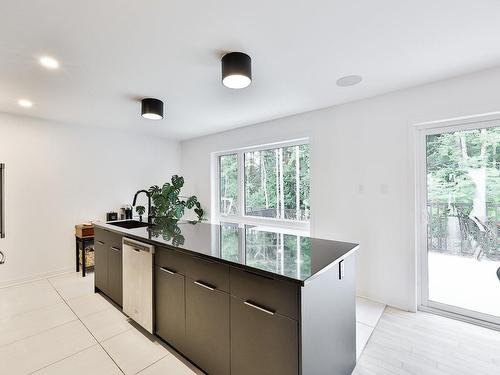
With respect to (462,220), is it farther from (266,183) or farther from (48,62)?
(48,62)

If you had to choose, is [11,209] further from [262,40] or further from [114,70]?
[262,40]

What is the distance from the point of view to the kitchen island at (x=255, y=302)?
1.24 metres

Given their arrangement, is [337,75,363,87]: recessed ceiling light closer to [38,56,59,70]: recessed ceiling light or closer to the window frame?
the window frame

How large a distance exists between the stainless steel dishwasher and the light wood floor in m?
1.68

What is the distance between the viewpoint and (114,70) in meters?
2.16

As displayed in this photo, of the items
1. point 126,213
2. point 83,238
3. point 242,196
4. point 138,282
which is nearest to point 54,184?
point 83,238

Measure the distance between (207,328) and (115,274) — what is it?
1470 mm

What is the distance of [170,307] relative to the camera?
6.31 ft

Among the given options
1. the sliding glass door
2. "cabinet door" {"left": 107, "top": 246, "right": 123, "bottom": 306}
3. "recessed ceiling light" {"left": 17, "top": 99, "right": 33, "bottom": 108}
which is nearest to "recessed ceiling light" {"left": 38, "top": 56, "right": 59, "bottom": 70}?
"recessed ceiling light" {"left": 17, "top": 99, "right": 33, "bottom": 108}

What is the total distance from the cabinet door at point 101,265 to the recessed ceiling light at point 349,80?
3023 millimetres

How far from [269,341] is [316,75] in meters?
2.19

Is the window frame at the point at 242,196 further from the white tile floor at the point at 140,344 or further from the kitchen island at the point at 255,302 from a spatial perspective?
the kitchen island at the point at 255,302

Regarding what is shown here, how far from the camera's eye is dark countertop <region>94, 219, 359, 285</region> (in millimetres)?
1320

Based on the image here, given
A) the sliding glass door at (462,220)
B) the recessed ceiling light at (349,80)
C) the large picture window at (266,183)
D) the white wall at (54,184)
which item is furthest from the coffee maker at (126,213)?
the sliding glass door at (462,220)
